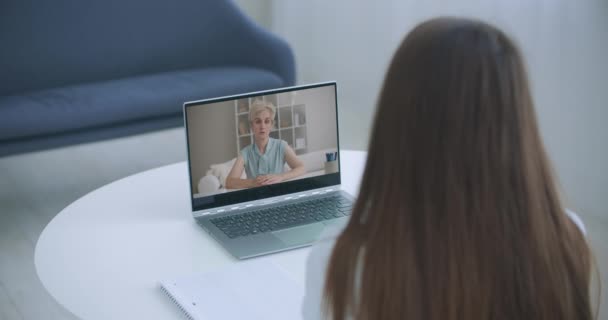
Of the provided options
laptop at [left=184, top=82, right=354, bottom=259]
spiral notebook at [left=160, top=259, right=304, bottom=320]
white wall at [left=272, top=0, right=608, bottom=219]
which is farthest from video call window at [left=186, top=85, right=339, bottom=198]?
white wall at [left=272, top=0, right=608, bottom=219]

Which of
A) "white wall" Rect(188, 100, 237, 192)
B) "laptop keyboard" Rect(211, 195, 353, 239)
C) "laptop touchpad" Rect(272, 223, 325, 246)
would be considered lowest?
"laptop touchpad" Rect(272, 223, 325, 246)

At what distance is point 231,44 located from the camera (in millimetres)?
3662

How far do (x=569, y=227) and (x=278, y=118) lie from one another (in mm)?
855

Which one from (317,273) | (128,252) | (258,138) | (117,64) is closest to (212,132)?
(258,138)

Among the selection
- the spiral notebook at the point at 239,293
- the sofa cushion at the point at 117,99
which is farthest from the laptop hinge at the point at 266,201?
the sofa cushion at the point at 117,99

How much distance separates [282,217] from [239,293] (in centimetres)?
34

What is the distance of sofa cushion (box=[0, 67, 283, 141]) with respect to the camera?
2.93 metres

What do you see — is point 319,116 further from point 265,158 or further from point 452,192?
point 452,192

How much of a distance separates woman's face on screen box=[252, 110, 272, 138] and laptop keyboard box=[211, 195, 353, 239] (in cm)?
17

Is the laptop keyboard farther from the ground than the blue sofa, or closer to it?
closer to it

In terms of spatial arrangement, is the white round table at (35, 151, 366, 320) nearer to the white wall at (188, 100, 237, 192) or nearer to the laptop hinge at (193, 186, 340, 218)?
the laptop hinge at (193, 186, 340, 218)

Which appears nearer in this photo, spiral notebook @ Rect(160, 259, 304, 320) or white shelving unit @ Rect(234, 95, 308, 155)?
spiral notebook @ Rect(160, 259, 304, 320)

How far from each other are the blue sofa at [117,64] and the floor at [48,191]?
257 millimetres

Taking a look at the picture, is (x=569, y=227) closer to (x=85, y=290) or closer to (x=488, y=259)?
(x=488, y=259)
